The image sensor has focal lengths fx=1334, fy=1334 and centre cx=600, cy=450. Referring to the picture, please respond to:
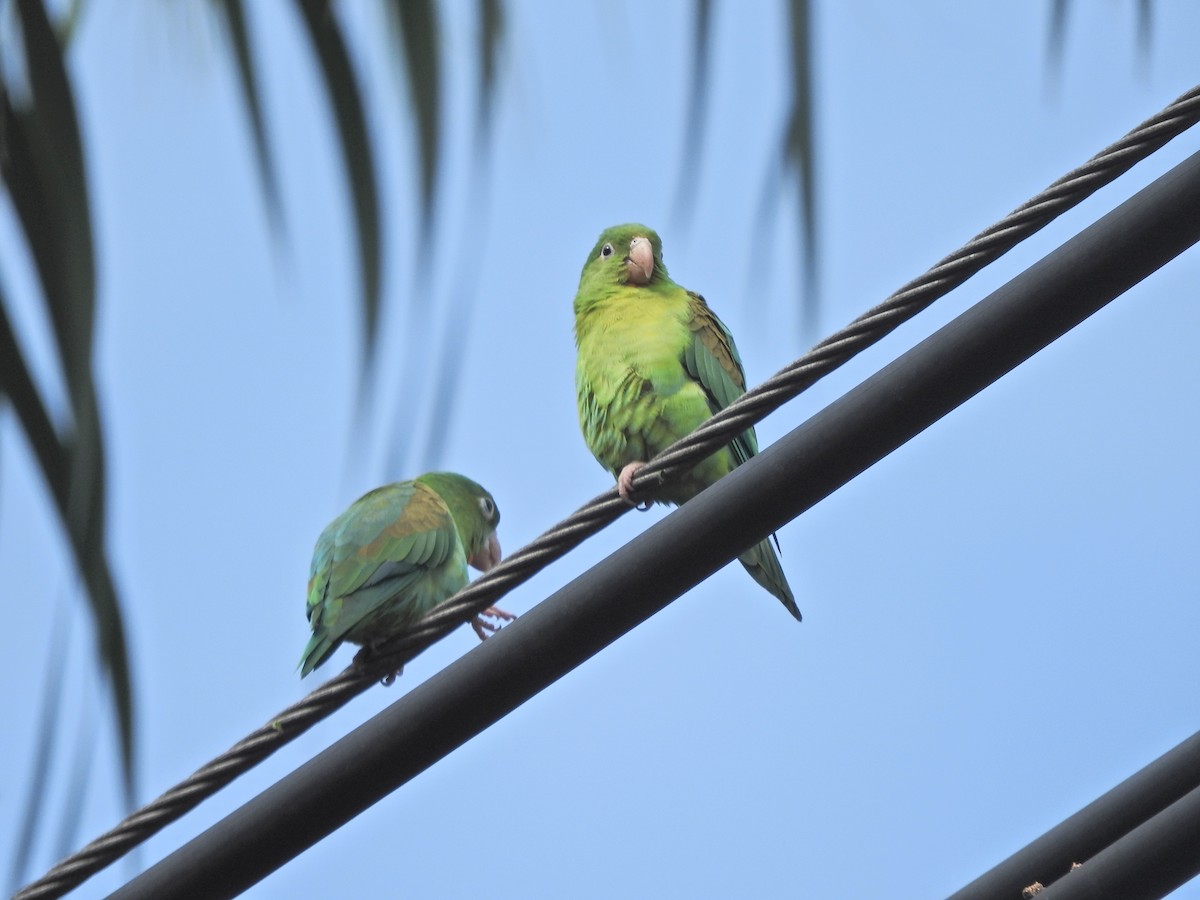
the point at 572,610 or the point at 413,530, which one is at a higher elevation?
the point at 413,530

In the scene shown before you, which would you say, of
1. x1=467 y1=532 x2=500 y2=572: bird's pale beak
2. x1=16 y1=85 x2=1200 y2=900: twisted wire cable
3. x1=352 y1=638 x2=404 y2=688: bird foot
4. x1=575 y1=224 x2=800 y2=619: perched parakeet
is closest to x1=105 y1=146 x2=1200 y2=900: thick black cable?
x1=16 y1=85 x2=1200 y2=900: twisted wire cable

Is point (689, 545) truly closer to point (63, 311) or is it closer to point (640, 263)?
point (63, 311)

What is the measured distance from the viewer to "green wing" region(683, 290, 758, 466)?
13.5ft

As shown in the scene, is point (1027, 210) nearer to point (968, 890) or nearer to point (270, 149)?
point (270, 149)

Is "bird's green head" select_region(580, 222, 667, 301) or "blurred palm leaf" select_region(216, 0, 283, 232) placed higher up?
"bird's green head" select_region(580, 222, 667, 301)

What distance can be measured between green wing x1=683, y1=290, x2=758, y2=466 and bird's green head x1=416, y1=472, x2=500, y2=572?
0.87 m

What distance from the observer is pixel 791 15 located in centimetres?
130

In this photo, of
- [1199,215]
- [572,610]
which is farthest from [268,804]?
Result: [1199,215]

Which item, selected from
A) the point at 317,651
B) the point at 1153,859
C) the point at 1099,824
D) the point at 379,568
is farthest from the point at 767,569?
the point at 1153,859

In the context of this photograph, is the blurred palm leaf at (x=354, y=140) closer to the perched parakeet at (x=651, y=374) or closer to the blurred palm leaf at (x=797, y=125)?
the blurred palm leaf at (x=797, y=125)

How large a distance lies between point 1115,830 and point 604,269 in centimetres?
271

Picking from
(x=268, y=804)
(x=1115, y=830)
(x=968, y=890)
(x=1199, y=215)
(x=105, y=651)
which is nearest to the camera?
(x=105, y=651)

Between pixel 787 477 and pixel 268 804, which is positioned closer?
pixel 787 477

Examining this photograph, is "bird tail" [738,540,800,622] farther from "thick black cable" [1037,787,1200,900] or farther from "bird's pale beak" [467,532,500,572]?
"thick black cable" [1037,787,1200,900]
